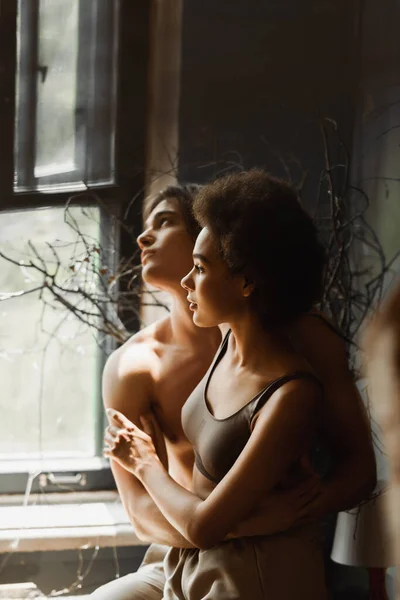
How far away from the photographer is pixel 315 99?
99.7 inches

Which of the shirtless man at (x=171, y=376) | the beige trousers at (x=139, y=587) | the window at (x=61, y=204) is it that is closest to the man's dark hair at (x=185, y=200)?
the shirtless man at (x=171, y=376)

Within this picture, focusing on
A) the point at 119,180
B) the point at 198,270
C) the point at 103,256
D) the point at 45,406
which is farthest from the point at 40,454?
the point at 198,270

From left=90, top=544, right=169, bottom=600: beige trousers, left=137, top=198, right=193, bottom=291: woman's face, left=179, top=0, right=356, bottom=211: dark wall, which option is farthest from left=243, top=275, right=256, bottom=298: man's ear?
left=179, top=0, right=356, bottom=211: dark wall

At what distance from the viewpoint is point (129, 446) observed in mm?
1679

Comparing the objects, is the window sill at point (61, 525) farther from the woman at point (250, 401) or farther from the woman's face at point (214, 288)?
the woman's face at point (214, 288)

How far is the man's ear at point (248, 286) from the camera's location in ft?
4.87

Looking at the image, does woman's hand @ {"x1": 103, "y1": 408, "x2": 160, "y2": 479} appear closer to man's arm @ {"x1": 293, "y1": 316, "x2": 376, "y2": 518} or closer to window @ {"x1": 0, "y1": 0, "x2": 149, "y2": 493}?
man's arm @ {"x1": 293, "y1": 316, "x2": 376, "y2": 518}

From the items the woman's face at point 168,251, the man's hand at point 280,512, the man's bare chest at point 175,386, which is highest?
the woman's face at point 168,251

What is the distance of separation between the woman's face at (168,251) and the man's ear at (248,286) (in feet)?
1.06

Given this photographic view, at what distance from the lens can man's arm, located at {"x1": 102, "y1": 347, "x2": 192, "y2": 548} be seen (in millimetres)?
1686

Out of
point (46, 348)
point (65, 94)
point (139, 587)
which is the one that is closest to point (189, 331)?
point (139, 587)

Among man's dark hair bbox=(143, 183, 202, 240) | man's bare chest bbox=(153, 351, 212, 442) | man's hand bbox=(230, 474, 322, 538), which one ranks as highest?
man's dark hair bbox=(143, 183, 202, 240)

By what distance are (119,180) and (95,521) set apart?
3.29 feet

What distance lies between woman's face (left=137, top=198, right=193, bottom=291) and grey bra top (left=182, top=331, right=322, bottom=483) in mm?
318
